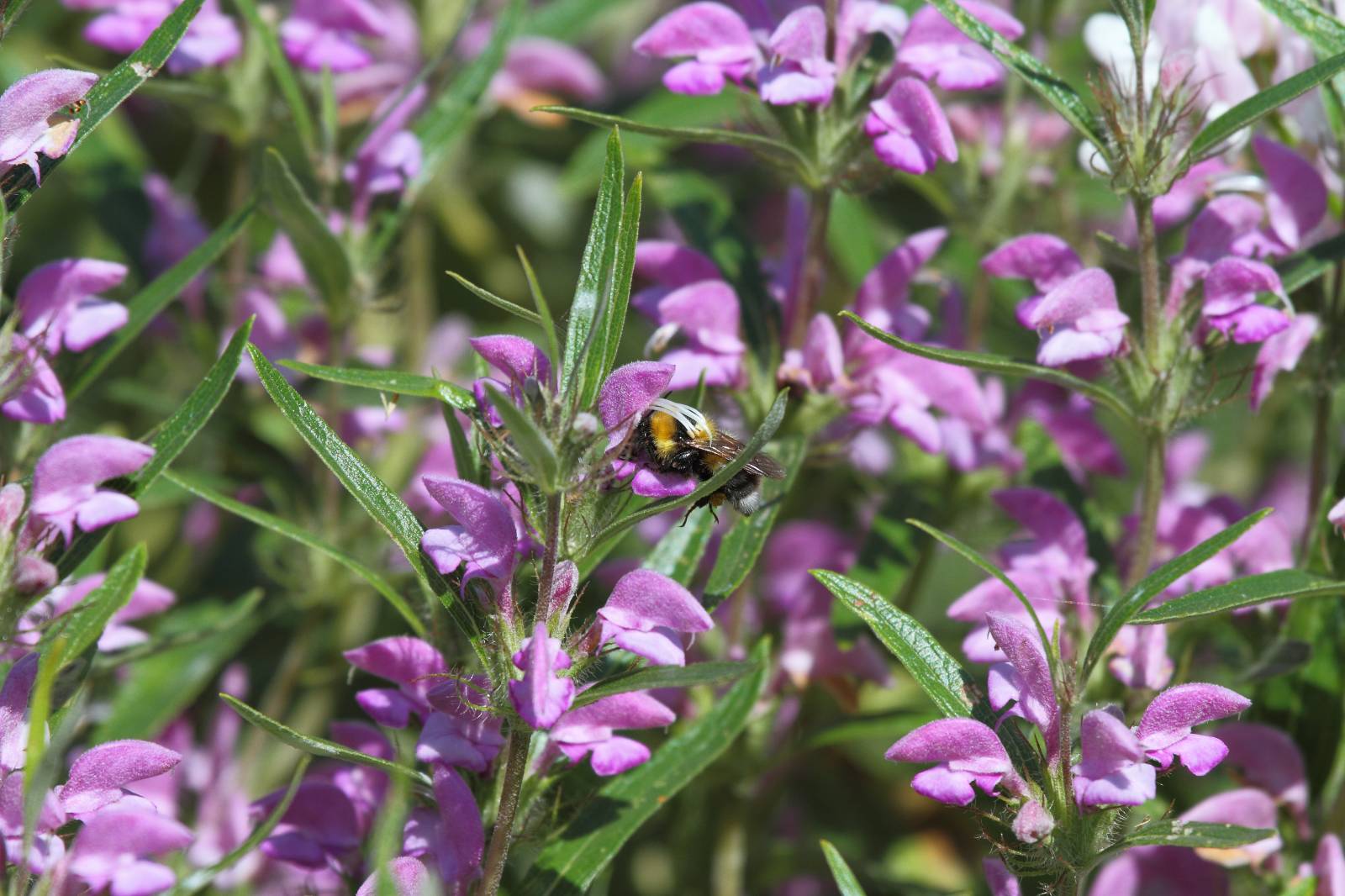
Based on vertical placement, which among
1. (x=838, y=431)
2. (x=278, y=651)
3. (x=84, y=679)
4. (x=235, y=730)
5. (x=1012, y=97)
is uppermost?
(x=1012, y=97)

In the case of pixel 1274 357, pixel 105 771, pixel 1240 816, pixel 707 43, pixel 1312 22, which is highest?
pixel 1312 22

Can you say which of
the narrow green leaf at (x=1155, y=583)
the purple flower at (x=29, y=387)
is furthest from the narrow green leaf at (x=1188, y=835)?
the purple flower at (x=29, y=387)

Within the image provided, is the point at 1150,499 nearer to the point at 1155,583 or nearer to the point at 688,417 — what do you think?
the point at 1155,583

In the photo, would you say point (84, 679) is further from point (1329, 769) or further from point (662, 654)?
point (1329, 769)

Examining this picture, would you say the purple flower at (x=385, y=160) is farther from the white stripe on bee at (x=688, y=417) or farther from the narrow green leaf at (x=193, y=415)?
the white stripe on bee at (x=688, y=417)

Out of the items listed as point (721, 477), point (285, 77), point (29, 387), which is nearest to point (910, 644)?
point (721, 477)

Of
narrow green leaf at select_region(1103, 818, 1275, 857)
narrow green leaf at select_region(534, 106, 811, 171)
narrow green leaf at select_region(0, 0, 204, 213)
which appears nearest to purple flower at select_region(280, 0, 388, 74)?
narrow green leaf at select_region(0, 0, 204, 213)

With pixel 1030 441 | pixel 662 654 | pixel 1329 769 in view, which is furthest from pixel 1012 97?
pixel 662 654
